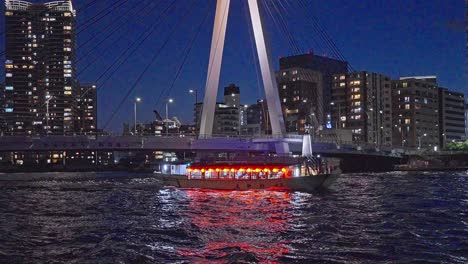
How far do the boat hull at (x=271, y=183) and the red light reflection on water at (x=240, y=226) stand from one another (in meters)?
9.18

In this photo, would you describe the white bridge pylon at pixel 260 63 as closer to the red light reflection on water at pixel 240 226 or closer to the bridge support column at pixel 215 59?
the bridge support column at pixel 215 59

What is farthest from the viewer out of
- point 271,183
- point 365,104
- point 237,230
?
point 365,104

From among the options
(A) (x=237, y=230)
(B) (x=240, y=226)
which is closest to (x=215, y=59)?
(B) (x=240, y=226)

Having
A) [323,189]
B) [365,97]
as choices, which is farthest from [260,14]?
[365,97]

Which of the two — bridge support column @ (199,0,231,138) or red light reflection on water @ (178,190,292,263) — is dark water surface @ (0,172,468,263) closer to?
red light reflection on water @ (178,190,292,263)

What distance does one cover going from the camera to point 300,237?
26141 millimetres

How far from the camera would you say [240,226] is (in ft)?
97.4

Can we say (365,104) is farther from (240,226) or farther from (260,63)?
(240,226)

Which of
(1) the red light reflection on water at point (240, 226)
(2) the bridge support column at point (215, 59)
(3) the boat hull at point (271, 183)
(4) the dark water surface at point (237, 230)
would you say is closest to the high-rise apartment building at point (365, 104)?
(2) the bridge support column at point (215, 59)

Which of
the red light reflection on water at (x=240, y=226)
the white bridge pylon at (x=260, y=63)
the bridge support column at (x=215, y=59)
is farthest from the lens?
the bridge support column at (x=215, y=59)

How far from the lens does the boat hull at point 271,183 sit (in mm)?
57438

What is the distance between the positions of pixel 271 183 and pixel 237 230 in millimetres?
30397

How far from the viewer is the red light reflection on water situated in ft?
73.2

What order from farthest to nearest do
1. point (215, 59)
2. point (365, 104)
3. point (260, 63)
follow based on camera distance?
point (365, 104) → point (215, 59) → point (260, 63)
